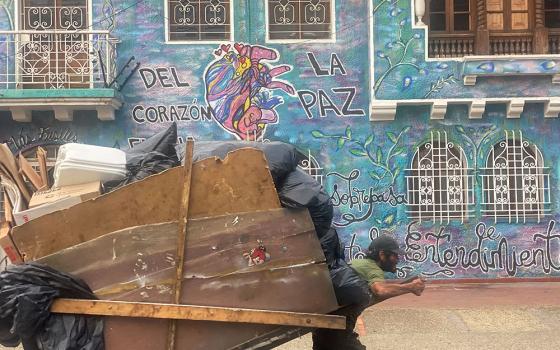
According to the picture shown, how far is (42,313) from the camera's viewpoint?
9.53 feet

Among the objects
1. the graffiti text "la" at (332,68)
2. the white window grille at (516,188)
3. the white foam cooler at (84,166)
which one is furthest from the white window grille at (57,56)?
the white foam cooler at (84,166)

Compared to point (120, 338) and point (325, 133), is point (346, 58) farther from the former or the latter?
point (120, 338)

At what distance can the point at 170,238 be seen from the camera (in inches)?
120

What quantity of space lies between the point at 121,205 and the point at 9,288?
23.4 inches

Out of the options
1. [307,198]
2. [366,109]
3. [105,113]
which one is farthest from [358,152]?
[307,198]

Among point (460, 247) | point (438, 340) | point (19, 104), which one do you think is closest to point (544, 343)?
point (438, 340)

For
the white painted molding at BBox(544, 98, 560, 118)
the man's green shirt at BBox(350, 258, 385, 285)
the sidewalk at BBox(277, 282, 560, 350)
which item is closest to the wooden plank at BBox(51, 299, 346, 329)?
the man's green shirt at BBox(350, 258, 385, 285)

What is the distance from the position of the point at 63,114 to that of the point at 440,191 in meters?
6.67

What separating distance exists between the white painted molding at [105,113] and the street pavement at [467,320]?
550cm

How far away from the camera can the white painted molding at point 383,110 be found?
11430 millimetres

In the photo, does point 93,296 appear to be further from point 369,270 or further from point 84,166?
point 369,270

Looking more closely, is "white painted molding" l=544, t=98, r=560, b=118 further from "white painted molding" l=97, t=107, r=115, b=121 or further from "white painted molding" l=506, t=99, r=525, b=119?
"white painted molding" l=97, t=107, r=115, b=121

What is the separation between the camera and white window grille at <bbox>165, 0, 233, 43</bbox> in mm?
11758

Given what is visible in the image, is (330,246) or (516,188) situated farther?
(516,188)
